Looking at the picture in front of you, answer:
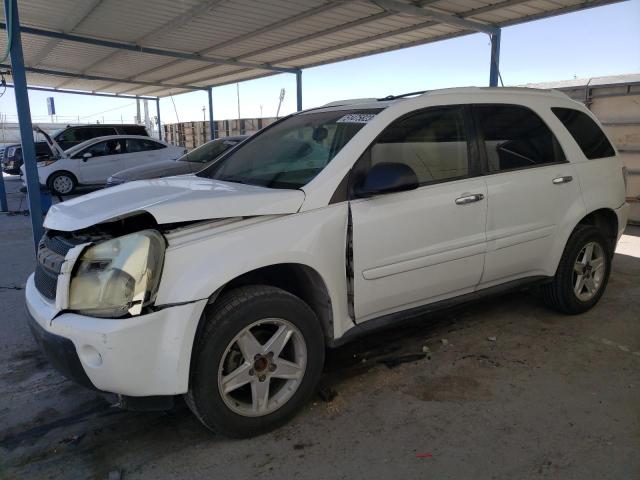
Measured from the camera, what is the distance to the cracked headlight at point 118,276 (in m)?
2.33

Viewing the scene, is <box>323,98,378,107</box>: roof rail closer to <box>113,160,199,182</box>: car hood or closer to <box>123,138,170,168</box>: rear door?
<box>113,160,199,182</box>: car hood

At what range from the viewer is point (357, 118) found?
10.9ft

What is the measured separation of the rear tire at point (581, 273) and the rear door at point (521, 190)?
8.6 inches

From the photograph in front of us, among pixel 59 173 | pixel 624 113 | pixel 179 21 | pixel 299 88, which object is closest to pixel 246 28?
pixel 179 21

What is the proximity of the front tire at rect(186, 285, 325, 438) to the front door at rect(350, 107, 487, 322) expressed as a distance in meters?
0.43

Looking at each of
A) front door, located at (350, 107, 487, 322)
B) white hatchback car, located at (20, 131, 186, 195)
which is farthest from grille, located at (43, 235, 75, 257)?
white hatchback car, located at (20, 131, 186, 195)

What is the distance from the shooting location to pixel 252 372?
Answer: 265 centimetres

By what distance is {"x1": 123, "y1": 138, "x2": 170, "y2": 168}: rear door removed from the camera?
562 inches

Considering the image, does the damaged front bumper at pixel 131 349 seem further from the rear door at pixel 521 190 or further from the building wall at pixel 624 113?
the building wall at pixel 624 113

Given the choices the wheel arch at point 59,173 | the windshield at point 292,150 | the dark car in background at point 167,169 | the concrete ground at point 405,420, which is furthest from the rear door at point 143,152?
the windshield at point 292,150

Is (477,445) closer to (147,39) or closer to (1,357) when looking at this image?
(1,357)

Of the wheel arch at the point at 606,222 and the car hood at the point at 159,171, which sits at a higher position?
the car hood at the point at 159,171

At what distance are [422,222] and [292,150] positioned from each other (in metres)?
1.05

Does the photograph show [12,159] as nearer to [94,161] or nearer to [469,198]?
[94,161]
